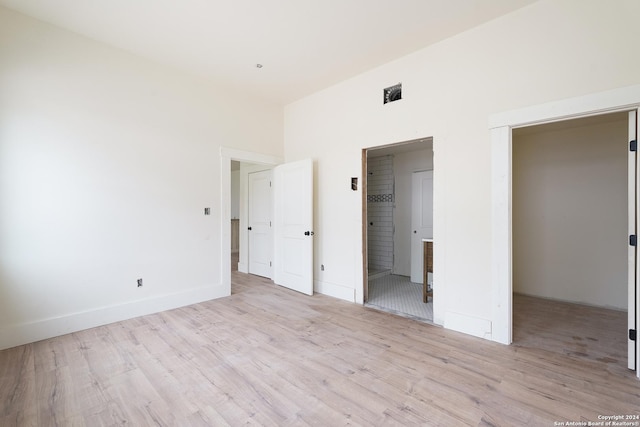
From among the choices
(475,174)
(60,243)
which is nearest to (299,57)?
(475,174)

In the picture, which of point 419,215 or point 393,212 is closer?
point 419,215

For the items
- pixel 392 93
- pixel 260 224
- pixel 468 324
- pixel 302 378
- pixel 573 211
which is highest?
pixel 392 93

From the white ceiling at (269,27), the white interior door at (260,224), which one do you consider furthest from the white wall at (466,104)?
the white interior door at (260,224)

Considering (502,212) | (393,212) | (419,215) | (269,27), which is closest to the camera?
(502,212)

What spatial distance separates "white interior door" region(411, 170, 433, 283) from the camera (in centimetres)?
519

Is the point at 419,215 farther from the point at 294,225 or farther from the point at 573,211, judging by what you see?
the point at 294,225

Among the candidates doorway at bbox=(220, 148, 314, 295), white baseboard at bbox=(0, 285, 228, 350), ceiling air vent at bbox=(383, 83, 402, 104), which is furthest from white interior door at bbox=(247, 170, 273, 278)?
ceiling air vent at bbox=(383, 83, 402, 104)

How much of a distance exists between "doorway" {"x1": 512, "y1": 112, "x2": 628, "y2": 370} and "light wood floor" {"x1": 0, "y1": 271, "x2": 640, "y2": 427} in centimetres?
81

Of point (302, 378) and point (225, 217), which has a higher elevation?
point (225, 217)

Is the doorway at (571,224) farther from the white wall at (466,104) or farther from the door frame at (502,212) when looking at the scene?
the white wall at (466,104)

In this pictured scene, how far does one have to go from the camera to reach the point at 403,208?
18.9ft

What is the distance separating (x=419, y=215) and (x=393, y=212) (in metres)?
0.65

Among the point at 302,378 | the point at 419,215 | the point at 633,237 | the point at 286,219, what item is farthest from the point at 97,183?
the point at 633,237

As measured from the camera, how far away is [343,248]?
4.17 m
